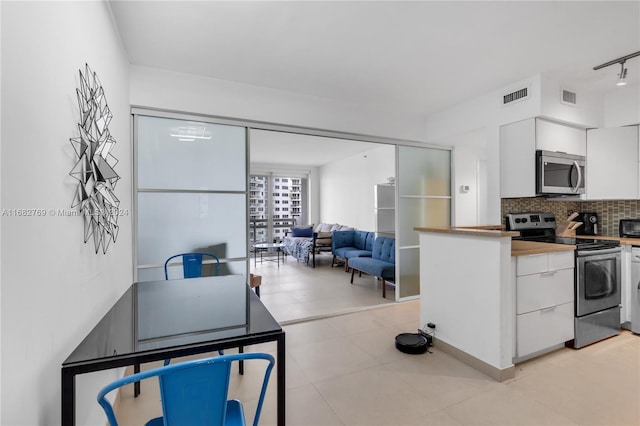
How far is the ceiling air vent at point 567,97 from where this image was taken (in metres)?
3.16

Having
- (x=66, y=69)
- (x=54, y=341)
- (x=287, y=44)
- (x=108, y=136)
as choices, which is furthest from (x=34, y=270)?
(x=287, y=44)

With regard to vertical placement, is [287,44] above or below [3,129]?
above

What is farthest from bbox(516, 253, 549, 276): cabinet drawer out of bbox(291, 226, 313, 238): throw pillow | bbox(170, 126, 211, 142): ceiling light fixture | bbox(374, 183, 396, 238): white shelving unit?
bbox(291, 226, 313, 238): throw pillow

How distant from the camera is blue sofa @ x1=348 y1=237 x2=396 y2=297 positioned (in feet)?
14.3

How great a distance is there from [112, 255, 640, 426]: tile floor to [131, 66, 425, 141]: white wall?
2299 millimetres

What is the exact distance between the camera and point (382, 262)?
15.1 ft

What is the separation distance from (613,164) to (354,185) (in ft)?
14.7

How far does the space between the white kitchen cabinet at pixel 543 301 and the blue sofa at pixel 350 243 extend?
339cm

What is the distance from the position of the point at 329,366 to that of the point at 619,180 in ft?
12.2

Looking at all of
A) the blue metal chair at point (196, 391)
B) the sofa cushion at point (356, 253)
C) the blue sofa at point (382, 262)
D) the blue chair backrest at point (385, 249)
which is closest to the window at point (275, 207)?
the sofa cushion at point (356, 253)

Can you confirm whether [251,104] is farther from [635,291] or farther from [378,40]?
[635,291]

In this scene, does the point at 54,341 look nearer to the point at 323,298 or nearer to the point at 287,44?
the point at 287,44

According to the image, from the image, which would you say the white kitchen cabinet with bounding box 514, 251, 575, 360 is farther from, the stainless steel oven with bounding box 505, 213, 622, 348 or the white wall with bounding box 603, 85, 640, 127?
the white wall with bounding box 603, 85, 640, 127

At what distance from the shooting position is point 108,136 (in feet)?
5.78
